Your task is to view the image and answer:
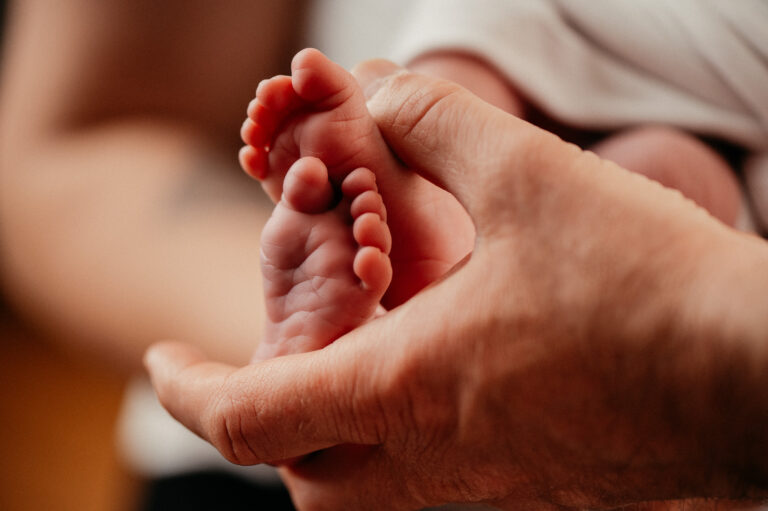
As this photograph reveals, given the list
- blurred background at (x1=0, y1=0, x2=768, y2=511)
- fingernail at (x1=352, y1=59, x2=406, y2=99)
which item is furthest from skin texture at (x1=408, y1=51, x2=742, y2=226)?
fingernail at (x1=352, y1=59, x2=406, y2=99)

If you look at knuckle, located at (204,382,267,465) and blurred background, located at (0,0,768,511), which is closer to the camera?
Answer: knuckle, located at (204,382,267,465)

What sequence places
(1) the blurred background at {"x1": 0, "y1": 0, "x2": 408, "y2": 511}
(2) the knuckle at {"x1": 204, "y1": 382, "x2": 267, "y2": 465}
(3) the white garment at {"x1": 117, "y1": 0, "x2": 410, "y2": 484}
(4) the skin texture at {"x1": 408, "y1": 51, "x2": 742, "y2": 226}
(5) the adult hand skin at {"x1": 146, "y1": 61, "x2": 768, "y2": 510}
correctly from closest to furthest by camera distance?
(5) the adult hand skin at {"x1": 146, "y1": 61, "x2": 768, "y2": 510}, (2) the knuckle at {"x1": 204, "y1": 382, "x2": 267, "y2": 465}, (4) the skin texture at {"x1": 408, "y1": 51, "x2": 742, "y2": 226}, (3) the white garment at {"x1": 117, "y1": 0, "x2": 410, "y2": 484}, (1) the blurred background at {"x1": 0, "y1": 0, "x2": 408, "y2": 511}

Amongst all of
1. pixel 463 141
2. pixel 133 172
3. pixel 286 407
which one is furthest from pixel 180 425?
pixel 463 141

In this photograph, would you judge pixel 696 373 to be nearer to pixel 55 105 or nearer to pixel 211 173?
pixel 211 173

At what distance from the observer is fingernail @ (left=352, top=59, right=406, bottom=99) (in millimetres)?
546

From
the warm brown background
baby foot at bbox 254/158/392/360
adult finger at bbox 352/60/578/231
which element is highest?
adult finger at bbox 352/60/578/231

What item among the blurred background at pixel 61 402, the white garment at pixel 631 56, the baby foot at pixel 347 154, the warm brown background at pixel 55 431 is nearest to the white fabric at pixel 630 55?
the white garment at pixel 631 56

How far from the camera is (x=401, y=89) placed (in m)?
0.48

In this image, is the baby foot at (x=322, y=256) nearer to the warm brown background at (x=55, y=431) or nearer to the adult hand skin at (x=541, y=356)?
the adult hand skin at (x=541, y=356)

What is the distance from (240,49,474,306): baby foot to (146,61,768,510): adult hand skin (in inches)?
1.0

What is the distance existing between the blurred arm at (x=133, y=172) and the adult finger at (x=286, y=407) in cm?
39

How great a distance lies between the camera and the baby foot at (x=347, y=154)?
502mm

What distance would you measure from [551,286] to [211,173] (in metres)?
0.92

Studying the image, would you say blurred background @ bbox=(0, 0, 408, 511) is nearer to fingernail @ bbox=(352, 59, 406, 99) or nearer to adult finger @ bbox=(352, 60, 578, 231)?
fingernail @ bbox=(352, 59, 406, 99)
